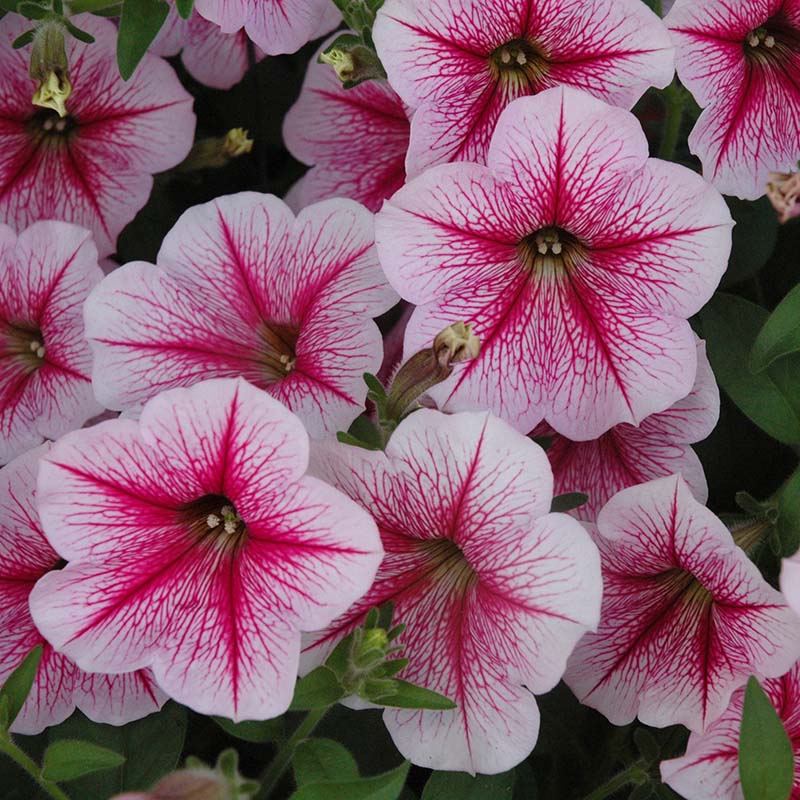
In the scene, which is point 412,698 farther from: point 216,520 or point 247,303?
point 247,303

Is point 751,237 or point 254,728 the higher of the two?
point 751,237

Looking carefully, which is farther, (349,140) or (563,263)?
(349,140)

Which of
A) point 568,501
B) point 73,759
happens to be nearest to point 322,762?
point 73,759

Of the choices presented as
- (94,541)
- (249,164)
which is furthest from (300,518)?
(249,164)

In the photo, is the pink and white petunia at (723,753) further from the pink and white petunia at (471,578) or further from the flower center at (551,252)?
the flower center at (551,252)

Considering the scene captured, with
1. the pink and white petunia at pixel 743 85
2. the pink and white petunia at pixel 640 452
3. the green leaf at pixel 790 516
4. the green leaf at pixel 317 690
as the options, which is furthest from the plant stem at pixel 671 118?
the green leaf at pixel 317 690

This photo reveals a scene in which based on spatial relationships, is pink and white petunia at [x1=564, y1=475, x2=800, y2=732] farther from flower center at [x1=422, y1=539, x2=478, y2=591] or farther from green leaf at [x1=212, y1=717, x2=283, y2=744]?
green leaf at [x1=212, y1=717, x2=283, y2=744]

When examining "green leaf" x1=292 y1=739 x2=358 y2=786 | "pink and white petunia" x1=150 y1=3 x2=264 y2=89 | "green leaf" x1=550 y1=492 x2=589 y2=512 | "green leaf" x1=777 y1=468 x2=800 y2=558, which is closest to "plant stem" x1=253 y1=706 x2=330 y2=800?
"green leaf" x1=292 y1=739 x2=358 y2=786
